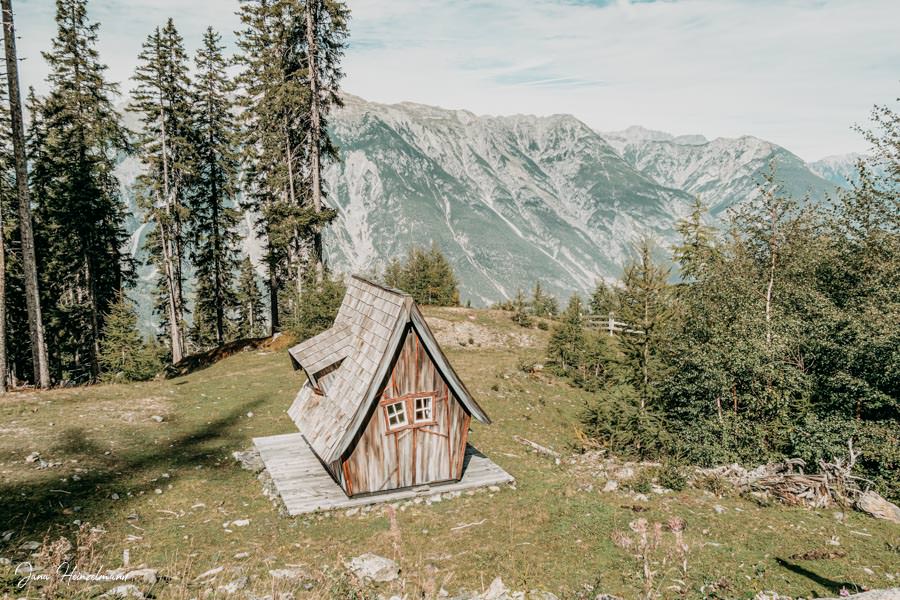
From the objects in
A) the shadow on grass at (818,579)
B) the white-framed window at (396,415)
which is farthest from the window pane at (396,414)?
the shadow on grass at (818,579)

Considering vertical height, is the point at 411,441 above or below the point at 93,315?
below

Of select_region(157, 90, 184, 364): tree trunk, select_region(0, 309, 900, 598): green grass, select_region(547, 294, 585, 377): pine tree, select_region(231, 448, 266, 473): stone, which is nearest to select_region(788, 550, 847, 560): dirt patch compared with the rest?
select_region(0, 309, 900, 598): green grass

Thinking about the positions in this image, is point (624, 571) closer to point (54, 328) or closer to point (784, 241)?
point (784, 241)

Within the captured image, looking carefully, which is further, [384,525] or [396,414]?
[396,414]

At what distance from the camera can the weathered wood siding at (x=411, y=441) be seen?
1341 cm

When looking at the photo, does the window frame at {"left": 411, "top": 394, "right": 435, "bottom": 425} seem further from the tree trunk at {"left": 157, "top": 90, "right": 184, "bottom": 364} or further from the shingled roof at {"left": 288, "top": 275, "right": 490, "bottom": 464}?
the tree trunk at {"left": 157, "top": 90, "right": 184, "bottom": 364}

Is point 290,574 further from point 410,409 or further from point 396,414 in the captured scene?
point 410,409

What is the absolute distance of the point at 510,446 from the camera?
19.0 metres

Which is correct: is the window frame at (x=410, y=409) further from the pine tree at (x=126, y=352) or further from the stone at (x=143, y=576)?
the pine tree at (x=126, y=352)

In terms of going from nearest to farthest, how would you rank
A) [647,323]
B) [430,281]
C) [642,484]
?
1. [642,484]
2. [647,323]
3. [430,281]

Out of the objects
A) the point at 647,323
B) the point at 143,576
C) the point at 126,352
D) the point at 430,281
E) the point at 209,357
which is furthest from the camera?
the point at 430,281

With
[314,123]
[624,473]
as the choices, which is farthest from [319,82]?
[624,473]

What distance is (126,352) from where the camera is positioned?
2642cm

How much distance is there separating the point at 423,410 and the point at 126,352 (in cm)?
2085
